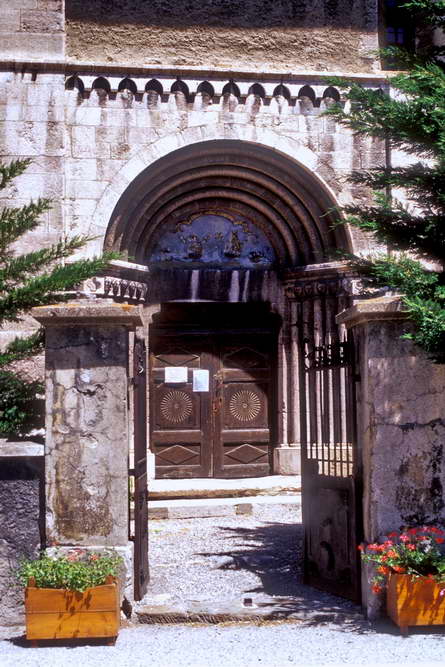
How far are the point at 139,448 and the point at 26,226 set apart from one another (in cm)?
256

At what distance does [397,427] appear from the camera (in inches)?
228

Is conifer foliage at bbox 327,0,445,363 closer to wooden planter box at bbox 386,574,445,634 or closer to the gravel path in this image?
wooden planter box at bbox 386,574,445,634

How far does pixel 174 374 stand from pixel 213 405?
0.67 m

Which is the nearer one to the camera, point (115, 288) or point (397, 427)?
point (397, 427)

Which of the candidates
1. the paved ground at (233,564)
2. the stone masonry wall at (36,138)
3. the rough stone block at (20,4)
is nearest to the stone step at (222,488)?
the paved ground at (233,564)

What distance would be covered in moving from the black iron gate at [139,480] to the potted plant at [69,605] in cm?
62

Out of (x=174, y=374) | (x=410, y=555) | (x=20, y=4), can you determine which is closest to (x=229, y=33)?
(x=20, y=4)

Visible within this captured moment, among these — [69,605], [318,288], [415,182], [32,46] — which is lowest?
[69,605]

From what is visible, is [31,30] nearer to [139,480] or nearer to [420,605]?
[139,480]

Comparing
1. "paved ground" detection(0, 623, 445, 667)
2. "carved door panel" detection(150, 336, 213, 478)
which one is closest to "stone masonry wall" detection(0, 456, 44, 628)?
"paved ground" detection(0, 623, 445, 667)

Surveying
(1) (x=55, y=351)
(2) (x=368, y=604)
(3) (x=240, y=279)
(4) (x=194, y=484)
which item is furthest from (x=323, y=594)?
(3) (x=240, y=279)

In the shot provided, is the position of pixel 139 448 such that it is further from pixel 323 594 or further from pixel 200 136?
pixel 200 136

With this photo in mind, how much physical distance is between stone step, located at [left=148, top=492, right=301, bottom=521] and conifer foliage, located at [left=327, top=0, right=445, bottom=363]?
15.1 ft

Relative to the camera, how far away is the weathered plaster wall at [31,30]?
10625 mm
